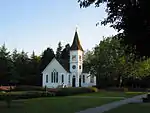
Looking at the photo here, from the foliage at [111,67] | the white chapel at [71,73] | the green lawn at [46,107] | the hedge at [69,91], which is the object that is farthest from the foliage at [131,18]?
the white chapel at [71,73]

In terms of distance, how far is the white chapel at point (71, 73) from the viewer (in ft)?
284

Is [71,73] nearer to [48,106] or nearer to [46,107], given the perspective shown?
[48,106]

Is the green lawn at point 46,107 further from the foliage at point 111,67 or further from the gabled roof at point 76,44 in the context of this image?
the gabled roof at point 76,44

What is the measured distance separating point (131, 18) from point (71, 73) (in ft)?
244

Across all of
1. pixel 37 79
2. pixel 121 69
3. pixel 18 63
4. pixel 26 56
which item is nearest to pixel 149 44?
pixel 121 69

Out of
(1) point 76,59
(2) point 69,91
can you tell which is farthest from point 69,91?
(1) point 76,59

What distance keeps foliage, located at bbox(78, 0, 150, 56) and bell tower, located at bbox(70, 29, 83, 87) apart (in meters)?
72.2

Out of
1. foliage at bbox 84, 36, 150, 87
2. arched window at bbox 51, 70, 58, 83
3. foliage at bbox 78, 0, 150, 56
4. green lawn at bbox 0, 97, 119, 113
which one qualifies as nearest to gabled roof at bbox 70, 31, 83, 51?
foliage at bbox 84, 36, 150, 87

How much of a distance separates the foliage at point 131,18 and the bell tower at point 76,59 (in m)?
72.2

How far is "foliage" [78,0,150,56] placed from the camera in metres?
13.0

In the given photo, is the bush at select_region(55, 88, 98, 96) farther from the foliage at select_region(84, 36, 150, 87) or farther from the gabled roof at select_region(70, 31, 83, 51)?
the gabled roof at select_region(70, 31, 83, 51)

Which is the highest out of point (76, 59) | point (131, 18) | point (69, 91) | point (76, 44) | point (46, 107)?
point (76, 44)

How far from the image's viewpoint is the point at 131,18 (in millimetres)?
13453

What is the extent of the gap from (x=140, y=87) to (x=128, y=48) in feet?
220
